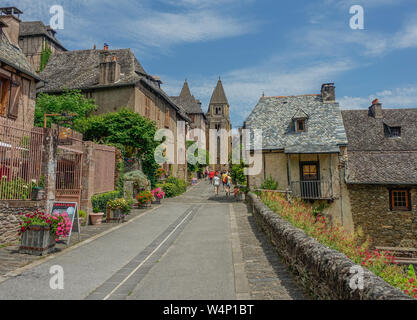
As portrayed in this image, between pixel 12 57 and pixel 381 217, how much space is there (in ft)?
70.8

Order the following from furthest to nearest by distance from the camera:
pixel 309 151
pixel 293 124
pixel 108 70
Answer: pixel 293 124
pixel 108 70
pixel 309 151

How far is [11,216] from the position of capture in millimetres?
7496

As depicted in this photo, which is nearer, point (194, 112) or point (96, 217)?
point (96, 217)

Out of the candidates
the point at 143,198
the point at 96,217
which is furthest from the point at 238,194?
the point at 96,217

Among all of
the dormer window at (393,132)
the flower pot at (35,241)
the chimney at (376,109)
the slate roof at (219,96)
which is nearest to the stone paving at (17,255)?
the flower pot at (35,241)

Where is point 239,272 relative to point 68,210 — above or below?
below

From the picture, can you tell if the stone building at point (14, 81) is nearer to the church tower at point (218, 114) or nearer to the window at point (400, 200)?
the window at point (400, 200)

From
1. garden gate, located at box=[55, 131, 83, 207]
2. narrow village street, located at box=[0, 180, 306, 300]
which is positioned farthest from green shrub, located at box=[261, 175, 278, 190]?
garden gate, located at box=[55, 131, 83, 207]

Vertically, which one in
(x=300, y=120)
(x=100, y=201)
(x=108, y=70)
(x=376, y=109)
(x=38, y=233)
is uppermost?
(x=108, y=70)

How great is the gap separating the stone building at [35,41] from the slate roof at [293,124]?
22810 mm

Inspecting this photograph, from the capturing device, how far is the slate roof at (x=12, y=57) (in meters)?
12.4

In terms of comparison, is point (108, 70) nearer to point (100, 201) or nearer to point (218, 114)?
point (100, 201)

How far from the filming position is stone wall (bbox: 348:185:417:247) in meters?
16.4
